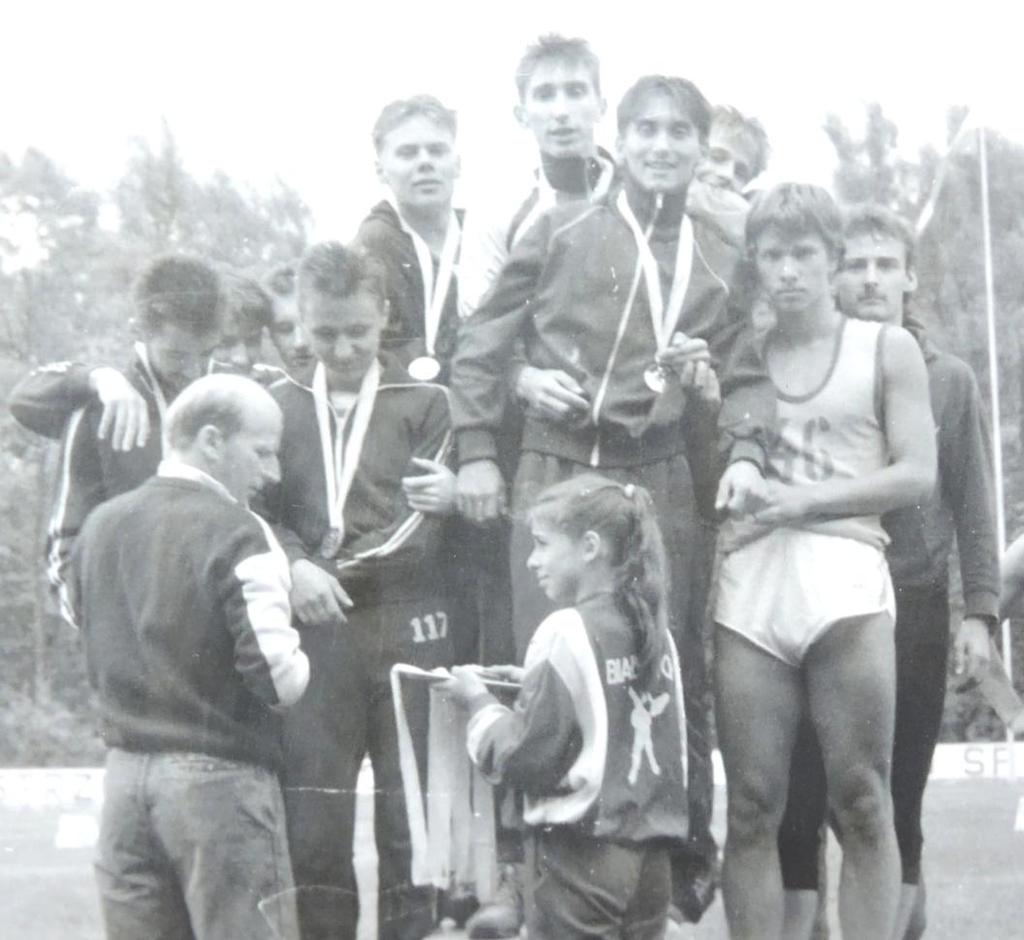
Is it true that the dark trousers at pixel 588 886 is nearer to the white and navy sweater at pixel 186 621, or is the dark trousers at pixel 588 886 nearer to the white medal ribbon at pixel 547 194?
the white and navy sweater at pixel 186 621

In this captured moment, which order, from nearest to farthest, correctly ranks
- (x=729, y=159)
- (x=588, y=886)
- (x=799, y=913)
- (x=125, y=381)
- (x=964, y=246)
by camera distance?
(x=588, y=886) < (x=799, y=913) < (x=125, y=381) < (x=729, y=159) < (x=964, y=246)

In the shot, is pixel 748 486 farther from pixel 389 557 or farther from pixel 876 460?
pixel 389 557

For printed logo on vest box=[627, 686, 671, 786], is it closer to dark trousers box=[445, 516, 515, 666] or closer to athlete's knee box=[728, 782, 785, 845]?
athlete's knee box=[728, 782, 785, 845]

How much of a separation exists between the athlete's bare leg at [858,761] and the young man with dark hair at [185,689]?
2.90 feet

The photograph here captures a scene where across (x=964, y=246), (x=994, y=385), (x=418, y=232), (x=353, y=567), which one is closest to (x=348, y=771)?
(x=353, y=567)

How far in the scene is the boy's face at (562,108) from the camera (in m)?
3.30

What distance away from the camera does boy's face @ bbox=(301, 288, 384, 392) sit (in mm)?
3205

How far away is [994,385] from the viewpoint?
3.52 metres

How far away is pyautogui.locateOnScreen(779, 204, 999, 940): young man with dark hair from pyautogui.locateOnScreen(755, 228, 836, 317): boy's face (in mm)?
152

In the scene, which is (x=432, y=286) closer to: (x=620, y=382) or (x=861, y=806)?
(x=620, y=382)

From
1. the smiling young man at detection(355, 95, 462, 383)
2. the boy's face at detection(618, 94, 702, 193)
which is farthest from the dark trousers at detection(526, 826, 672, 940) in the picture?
the boy's face at detection(618, 94, 702, 193)

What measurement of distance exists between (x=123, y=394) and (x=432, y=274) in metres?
0.60

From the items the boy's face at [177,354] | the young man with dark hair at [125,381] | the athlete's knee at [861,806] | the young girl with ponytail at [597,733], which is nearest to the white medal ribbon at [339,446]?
the young man with dark hair at [125,381]

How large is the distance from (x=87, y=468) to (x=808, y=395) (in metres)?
1.29
